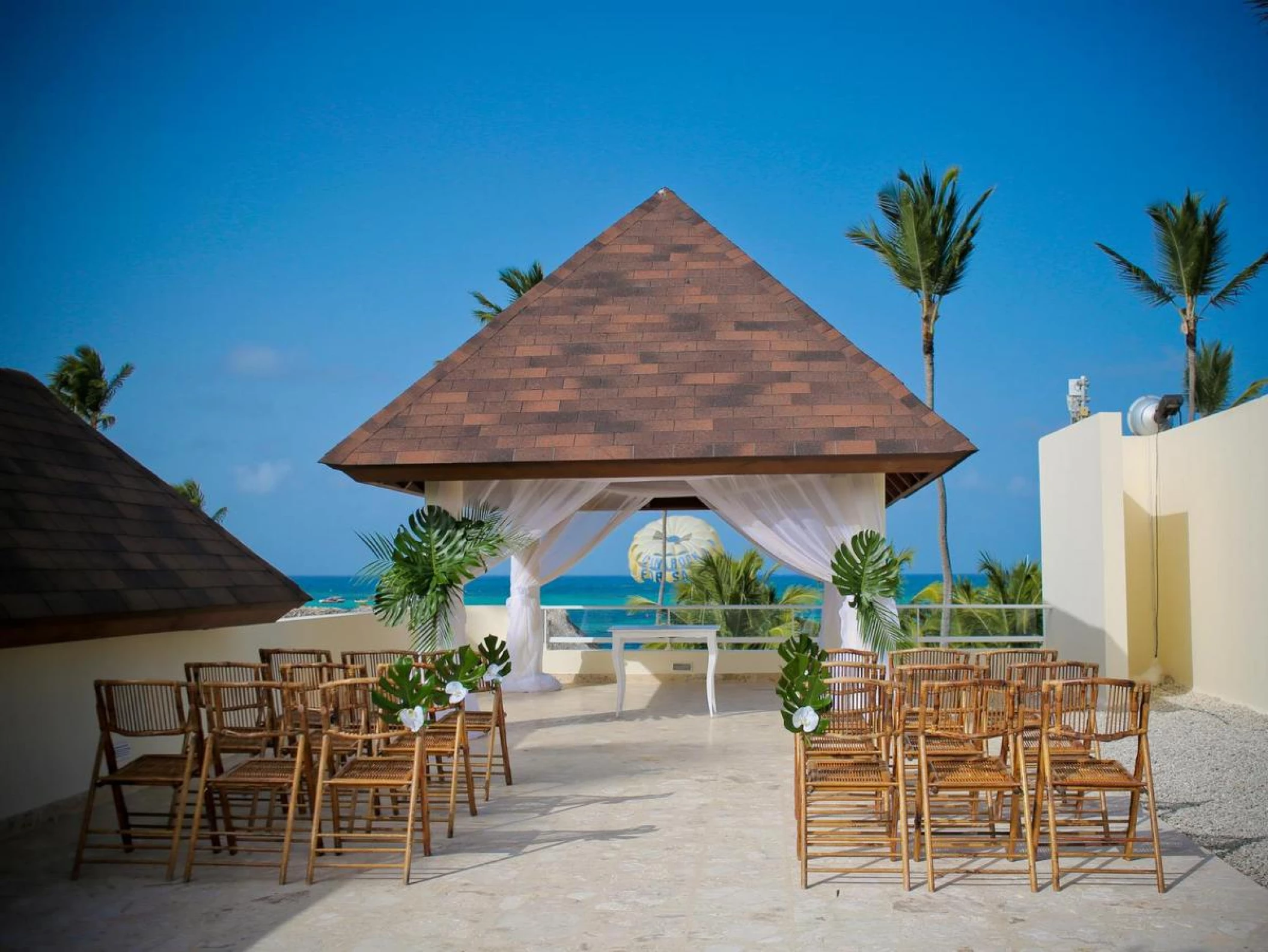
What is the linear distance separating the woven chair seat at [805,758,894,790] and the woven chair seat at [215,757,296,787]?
104 inches

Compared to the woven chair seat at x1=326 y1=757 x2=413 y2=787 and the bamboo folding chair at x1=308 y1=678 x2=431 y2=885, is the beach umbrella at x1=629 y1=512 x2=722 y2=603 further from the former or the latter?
the woven chair seat at x1=326 y1=757 x2=413 y2=787

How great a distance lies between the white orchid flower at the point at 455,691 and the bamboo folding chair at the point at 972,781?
102 inches

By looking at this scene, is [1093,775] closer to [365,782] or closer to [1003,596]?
[365,782]

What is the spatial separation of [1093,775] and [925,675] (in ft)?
4.82

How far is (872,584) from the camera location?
9.84 m

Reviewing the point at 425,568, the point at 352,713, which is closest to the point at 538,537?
the point at 425,568

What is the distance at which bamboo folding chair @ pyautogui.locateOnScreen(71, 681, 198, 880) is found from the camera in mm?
5891

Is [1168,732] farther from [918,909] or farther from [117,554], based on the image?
[117,554]

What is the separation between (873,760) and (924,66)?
4161 centimetres

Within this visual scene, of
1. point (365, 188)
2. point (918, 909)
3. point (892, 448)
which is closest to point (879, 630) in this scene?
point (892, 448)

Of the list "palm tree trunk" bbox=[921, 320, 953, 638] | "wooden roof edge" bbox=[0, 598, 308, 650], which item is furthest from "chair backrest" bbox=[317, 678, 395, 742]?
"palm tree trunk" bbox=[921, 320, 953, 638]

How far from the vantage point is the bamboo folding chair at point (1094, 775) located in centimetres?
550

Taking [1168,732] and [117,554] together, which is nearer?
[117,554]

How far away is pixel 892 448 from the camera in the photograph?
962 centimetres
